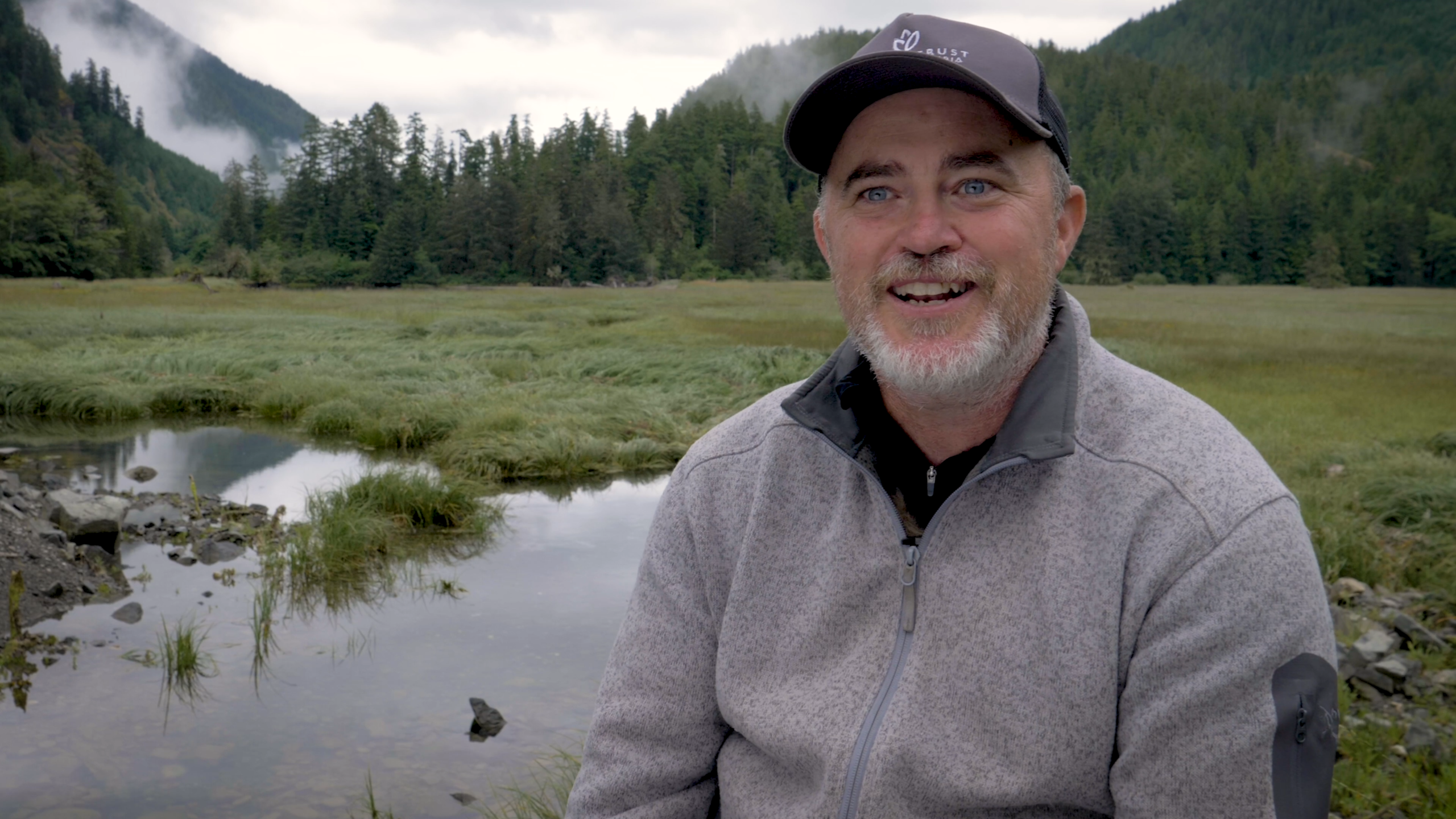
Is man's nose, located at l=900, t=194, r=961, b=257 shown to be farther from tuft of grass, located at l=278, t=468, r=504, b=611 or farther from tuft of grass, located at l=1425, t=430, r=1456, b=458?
tuft of grass, located at l=1425, t=430, r=1456, b=458

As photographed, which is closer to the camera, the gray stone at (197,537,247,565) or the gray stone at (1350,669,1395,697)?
the gray stone at (1350,669,1395,697)

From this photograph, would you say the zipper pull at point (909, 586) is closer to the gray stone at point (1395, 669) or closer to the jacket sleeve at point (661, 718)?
the jacket sleeve at point (661, 718)

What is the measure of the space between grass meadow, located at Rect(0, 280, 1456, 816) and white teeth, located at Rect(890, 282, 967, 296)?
287 cm

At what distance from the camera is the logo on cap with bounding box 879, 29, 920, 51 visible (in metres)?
1.85

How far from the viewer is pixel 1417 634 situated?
5078 mm

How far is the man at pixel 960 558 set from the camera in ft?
5.02

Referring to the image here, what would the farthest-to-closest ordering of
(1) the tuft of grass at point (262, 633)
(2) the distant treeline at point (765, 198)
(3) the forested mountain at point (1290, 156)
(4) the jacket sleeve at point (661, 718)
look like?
(2) the distant treeline at point (765, 198) → (3) the forested mountain at point (1290, 156) → (1) the tuft of grass at point (262, 633) → (4) the jacket sleeve at point (661, 718)

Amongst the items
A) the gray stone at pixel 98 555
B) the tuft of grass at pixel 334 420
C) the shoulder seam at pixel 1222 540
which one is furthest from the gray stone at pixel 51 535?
the shoulder seam at pixel 1222 540

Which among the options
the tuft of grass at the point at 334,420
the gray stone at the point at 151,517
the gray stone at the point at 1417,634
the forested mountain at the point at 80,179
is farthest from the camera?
the forested mountain at the point at 80,179

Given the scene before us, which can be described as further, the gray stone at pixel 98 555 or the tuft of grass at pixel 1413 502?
the gray stone at pixel 98 555

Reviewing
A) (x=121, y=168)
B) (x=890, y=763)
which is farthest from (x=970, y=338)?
(x=121, y=168)

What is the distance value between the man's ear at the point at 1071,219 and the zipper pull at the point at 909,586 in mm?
696

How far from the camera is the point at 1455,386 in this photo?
1270 centimetres

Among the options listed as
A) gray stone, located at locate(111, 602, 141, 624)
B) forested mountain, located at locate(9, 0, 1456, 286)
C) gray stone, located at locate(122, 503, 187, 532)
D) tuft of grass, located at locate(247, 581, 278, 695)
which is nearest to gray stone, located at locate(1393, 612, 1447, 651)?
tuft of grass, located at locate(247, 581, 278, 695)
